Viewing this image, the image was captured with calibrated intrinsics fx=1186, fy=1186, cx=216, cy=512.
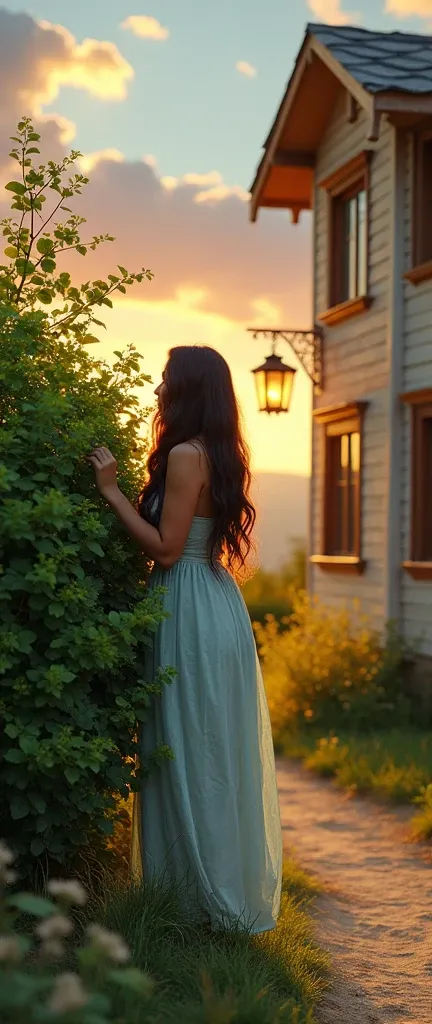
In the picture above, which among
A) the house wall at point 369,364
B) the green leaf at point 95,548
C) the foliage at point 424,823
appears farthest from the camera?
the house wall at point 369,364

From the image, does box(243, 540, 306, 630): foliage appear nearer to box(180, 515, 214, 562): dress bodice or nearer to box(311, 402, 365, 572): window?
box(311, 402, 365, 572): window

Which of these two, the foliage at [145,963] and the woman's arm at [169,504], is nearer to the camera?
the foliage at [145,963]

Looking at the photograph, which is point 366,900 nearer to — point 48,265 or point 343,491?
point 48,265

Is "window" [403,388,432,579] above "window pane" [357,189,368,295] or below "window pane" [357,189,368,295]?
below

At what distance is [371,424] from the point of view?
11633mm

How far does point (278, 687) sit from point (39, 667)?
27.1 feet

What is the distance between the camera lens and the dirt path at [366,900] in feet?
14.1

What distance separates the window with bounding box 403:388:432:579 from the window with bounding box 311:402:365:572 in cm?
112

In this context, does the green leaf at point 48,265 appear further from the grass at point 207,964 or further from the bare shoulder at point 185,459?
the grass at point 207,964

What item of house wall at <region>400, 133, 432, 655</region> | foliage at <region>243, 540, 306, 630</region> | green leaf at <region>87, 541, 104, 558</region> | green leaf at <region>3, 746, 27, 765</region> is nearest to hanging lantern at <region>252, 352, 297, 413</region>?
house wall at <region>400, 133, 432, 655</region>

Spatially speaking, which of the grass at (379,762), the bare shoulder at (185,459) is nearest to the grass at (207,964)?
the bare shoulder at (185,459)

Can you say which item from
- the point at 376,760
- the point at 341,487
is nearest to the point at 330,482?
the point at 341,487

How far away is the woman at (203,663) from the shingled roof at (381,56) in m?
6.44

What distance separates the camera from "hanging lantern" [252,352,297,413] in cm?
1111
